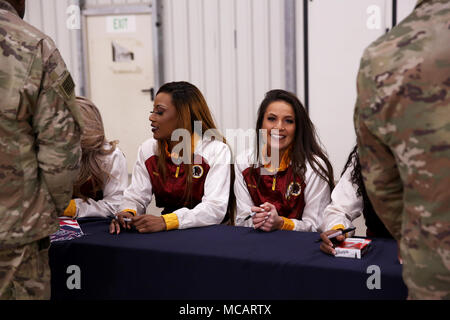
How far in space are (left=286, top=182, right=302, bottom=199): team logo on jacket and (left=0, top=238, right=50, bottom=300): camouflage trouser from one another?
4.11 ft

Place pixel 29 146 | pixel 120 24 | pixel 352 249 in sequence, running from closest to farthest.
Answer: pixel 29 146
pixel 352 249
pixel 120 24

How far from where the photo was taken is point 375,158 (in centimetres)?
115

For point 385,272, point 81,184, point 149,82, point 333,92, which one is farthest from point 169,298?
point 149,82

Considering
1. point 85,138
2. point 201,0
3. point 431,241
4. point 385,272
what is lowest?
point 385,272

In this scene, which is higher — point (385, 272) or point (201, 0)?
point (201, 0)

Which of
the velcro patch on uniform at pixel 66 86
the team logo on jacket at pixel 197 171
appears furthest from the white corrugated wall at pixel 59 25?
the velcro patch on uniform at pixel 66 86

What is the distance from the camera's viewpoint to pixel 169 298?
1747mm

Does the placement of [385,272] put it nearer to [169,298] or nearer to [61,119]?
[169,298]

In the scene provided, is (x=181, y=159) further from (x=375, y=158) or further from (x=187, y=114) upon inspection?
(x=375, y=158)

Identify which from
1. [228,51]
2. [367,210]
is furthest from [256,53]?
[367,210]

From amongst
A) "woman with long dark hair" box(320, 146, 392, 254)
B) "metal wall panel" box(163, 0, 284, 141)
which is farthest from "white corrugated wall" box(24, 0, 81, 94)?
"woman with long dark hair" box(320, 146, 392, 254)

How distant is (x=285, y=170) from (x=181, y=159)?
0.52 meters

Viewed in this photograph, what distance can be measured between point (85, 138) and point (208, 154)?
61 cm
